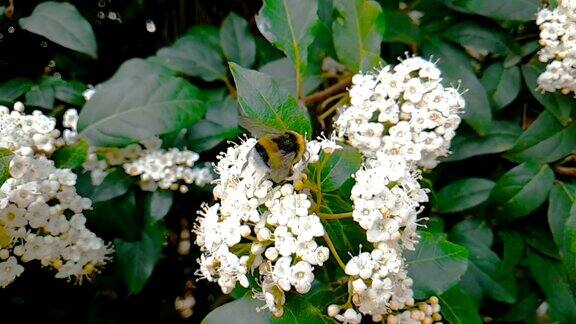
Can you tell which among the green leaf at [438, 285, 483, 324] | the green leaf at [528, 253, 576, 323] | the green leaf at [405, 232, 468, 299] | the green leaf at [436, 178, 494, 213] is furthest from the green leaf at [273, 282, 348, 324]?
the green leaf at [528, 253, 576, 323]

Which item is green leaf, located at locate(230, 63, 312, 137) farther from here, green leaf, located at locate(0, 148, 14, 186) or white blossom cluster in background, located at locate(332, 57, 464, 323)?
green leaf, located at locate(0, 148, 14, 186)

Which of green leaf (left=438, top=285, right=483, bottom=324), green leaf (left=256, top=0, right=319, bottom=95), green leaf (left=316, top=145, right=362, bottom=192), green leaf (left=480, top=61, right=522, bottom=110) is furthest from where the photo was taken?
green leaf (left=480, top=61, right=522, bottom=110)

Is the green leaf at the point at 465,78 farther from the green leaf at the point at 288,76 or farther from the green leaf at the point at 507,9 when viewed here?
the green leaf at the point at 288,76

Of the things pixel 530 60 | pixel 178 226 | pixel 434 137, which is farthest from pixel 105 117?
pixel 530 60

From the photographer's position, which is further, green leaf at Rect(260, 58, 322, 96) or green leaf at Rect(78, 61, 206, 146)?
green leaf at Rect(260, 58, 322, 96)

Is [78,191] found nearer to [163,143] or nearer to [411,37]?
[163,143]

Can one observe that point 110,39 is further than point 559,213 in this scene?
Yes
